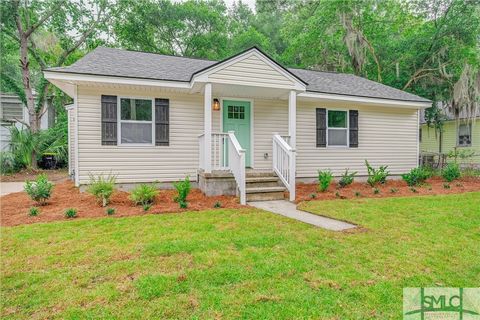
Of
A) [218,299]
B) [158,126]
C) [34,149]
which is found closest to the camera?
[218,299]

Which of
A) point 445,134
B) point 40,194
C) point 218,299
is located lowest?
point 218,299

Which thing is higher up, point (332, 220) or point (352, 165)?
point (352, 165)

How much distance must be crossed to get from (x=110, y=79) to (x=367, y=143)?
8465mm

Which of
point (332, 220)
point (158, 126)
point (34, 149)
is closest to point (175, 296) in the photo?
point (332, 220)

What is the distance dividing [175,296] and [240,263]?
34.1 inches

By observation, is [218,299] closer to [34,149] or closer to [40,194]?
[40,194]

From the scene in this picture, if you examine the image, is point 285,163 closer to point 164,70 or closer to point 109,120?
point 164,70

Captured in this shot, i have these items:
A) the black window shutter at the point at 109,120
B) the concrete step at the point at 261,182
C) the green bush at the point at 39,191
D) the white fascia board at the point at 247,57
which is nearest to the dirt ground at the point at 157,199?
the green bush at the point at 39,191

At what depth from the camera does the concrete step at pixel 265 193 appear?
21.4ft

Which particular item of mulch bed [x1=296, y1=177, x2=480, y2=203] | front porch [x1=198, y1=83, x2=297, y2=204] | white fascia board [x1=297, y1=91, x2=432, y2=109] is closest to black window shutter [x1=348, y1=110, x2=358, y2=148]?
white fascia board [x1=297, y1=91, x2=432, y2=109]

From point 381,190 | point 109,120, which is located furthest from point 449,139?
point 109,120

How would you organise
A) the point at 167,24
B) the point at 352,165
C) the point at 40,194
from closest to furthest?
the point at 40,194 < the point at 352,165 < the point at 167,24

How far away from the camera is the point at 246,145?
8555 mm

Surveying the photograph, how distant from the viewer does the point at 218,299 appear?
238 centimetres
